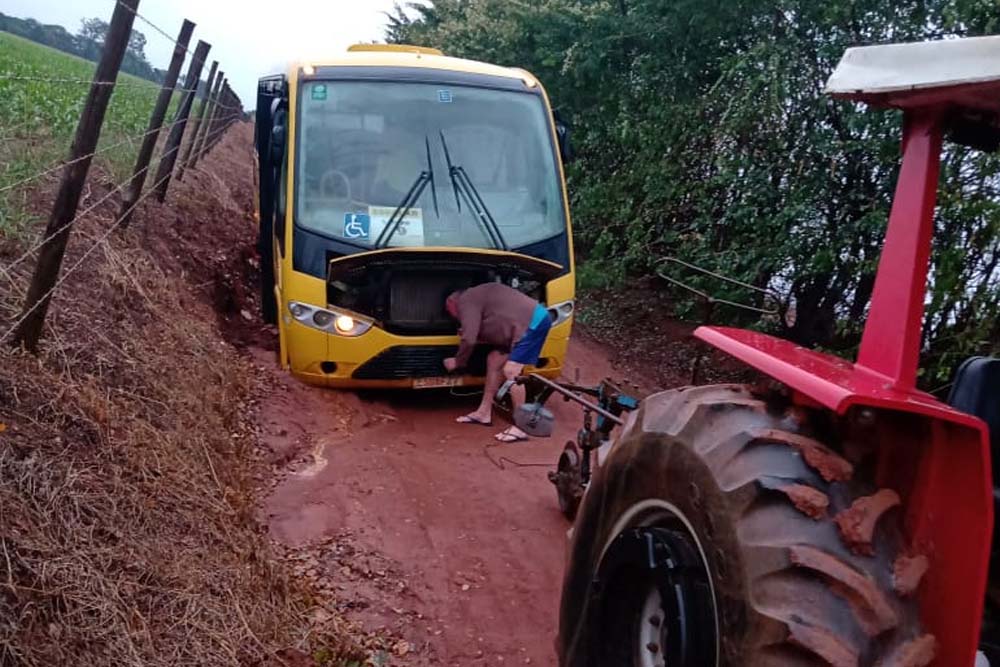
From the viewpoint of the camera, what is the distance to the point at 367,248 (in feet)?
20.8

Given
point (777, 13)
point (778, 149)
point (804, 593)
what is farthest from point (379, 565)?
point (777, 13)

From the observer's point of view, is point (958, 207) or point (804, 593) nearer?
point (804, 593)

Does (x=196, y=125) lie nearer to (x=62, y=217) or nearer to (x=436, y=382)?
(x=436, y=382)

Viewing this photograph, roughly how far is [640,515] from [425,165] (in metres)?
4.85

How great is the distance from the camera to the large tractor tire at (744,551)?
1.68m

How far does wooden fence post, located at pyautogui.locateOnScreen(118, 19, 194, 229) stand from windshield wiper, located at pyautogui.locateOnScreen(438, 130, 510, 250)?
7.44ft

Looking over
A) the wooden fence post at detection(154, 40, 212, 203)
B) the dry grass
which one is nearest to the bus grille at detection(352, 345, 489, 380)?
the dry grass

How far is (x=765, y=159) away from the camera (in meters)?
7.98

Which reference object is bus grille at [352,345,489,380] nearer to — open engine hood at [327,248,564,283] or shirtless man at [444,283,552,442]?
shirtless man at [444,283,552,442]

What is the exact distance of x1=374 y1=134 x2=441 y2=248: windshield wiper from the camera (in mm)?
6398

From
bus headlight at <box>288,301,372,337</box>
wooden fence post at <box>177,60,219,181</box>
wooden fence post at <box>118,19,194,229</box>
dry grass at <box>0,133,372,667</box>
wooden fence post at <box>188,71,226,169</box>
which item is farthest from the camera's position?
wooden fence post at <box>188,71,226,169</box>

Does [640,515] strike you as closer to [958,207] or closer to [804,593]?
[804,593]

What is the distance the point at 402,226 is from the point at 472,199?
0.60 meters

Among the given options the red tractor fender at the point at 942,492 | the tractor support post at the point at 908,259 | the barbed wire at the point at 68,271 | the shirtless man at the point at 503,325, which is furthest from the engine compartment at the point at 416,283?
the red tractor fender at the point at 942,492
